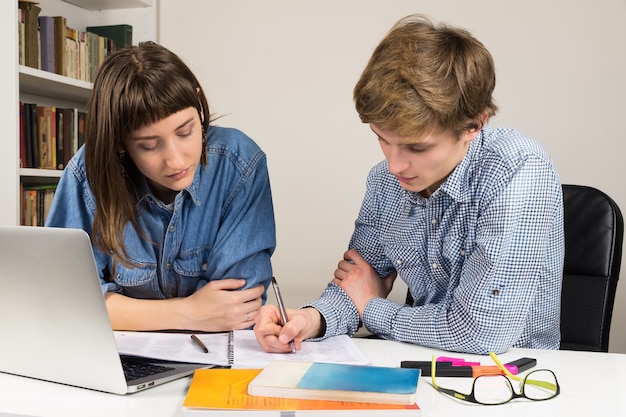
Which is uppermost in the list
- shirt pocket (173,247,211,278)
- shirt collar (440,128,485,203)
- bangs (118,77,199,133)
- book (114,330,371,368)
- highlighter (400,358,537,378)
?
bangs (118,77,199,133)

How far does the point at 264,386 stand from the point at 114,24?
2451 mm

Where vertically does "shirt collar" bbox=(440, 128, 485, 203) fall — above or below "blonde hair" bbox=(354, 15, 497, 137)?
below

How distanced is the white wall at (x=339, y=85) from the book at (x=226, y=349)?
1.29 m

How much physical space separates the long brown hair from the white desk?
1.44 feet

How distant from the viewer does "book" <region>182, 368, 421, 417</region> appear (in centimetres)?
80

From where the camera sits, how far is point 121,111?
1271 millimetres

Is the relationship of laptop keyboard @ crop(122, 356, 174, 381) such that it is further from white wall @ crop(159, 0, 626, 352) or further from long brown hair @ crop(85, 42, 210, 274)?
white wall @ crop(159, 0, 626, 352)

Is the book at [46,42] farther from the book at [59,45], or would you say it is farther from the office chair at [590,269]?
the office chair at [590,269]

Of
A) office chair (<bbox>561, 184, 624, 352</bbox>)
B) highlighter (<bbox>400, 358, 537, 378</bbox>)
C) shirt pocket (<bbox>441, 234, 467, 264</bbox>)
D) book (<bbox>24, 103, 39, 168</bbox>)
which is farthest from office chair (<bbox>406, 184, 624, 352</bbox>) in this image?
book (<bbox>24, 103, 39, 168</bbox>)

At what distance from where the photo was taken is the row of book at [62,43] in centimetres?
237

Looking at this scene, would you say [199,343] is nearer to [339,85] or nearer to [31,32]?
[339,85]

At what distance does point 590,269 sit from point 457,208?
42 centimetres

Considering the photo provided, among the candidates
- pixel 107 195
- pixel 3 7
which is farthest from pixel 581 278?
pixel 3 7

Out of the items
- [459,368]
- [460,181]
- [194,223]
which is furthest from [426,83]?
[194,223]
